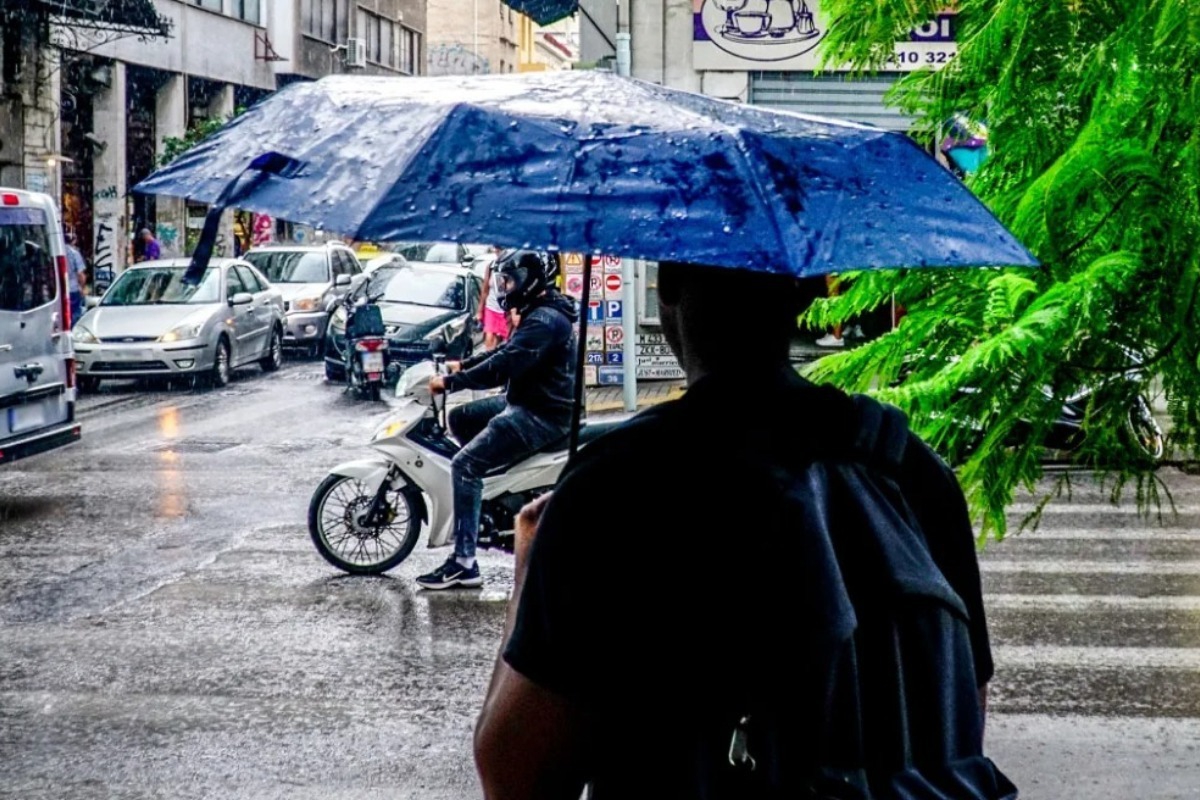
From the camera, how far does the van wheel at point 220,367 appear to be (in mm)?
21797

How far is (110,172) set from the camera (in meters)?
37.2

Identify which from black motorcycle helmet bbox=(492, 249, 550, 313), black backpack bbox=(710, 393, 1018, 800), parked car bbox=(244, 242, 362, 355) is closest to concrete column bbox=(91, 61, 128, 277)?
parked car bbox=(244, 242, 362, 355)

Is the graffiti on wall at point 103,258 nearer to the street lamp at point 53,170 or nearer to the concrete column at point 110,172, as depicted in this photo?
the concrete column at point 110,172

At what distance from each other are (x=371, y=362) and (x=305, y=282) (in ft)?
26.6

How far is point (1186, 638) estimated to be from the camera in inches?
320

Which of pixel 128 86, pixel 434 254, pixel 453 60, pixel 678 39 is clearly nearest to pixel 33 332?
pixel 678 39

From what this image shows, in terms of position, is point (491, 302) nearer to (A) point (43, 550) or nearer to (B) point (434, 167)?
(A) point (43, 550)

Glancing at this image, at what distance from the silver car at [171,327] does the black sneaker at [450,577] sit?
11509 millimetres

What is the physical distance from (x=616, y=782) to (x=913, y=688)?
39 centimetres

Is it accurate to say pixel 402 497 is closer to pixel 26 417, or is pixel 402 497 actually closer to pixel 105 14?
pixel 26 417

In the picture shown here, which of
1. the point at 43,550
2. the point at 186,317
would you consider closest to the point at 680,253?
the point at 43,550

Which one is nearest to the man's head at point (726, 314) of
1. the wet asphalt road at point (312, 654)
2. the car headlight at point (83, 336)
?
the wet asphalt road at point (312, 654)

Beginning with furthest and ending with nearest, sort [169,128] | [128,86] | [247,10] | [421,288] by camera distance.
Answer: [247,10] → [169,128] → [128,86] → [421,288]

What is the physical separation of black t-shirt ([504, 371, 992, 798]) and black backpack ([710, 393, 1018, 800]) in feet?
0.09
